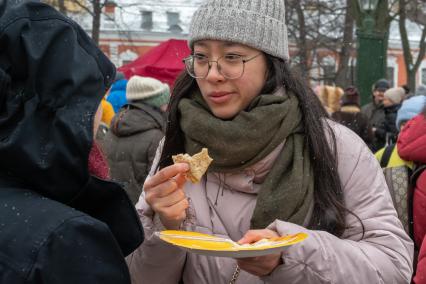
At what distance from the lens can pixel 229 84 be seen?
7.83 feet

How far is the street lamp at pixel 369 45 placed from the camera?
927cm

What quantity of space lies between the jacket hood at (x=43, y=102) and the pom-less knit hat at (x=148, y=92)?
4.67 metres

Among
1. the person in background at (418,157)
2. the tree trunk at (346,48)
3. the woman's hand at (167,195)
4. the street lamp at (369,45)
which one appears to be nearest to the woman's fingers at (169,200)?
the woman's hand at (167,195)

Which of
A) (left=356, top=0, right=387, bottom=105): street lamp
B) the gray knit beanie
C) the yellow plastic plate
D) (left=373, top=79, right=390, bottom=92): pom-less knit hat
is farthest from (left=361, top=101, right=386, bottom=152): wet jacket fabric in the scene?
the yellow plastic plate

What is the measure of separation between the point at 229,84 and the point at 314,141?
15.0 inches

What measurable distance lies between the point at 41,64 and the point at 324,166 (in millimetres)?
1167

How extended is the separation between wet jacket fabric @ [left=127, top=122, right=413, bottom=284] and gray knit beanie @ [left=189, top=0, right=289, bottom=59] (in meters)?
0.42

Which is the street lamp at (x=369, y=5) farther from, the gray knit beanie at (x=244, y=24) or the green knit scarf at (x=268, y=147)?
the green knit scarf at (x=268, y=147)

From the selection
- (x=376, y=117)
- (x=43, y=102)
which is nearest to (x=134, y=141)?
(x=43, y=102)

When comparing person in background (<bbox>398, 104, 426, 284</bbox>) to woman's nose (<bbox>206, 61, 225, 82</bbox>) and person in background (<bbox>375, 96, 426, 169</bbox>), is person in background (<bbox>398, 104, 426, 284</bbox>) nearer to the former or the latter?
person in background (<bbox>375, 96, 426, 169</bbox>)

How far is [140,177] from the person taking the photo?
5836 mm

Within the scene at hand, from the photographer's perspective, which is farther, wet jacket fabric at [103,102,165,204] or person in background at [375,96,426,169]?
wet jacket fabric at [103,102,165,204]

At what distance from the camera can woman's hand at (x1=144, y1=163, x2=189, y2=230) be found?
6.78ft

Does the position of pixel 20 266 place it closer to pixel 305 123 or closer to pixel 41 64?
pixel 41 64
